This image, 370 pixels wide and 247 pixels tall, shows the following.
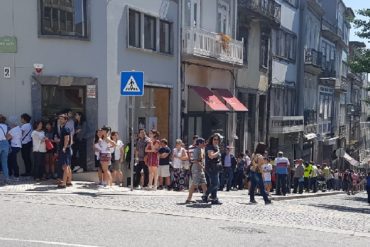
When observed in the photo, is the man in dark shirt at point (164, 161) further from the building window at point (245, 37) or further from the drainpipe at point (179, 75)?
the building window at point (245, 37)

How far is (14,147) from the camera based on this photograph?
1502 cm

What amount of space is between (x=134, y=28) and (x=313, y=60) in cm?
2304

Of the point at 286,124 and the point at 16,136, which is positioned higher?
the point at 16,136

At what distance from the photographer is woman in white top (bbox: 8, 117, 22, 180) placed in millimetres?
14953

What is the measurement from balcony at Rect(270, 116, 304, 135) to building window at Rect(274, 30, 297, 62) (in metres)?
3.66

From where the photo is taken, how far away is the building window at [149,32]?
1842 cm

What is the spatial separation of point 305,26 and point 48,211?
30325 millimetres

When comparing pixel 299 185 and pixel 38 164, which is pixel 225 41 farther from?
pixel 38 164

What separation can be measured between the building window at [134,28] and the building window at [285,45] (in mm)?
15531

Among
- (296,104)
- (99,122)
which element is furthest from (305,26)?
(99,122)

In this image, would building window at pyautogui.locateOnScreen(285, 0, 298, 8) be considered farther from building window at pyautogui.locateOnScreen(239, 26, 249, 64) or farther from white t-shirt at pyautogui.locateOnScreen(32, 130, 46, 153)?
white t-shirt at pyautogui.locateOnScreen(32, 130, 46, 153)

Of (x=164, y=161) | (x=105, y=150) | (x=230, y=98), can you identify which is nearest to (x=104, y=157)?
(x=105, y=150)

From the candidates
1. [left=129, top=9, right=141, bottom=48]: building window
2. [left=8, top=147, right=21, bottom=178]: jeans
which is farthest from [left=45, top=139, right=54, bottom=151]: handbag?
[left=129, top=9, right=141, bottom=48]: building window

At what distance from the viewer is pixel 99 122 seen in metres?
16.7
